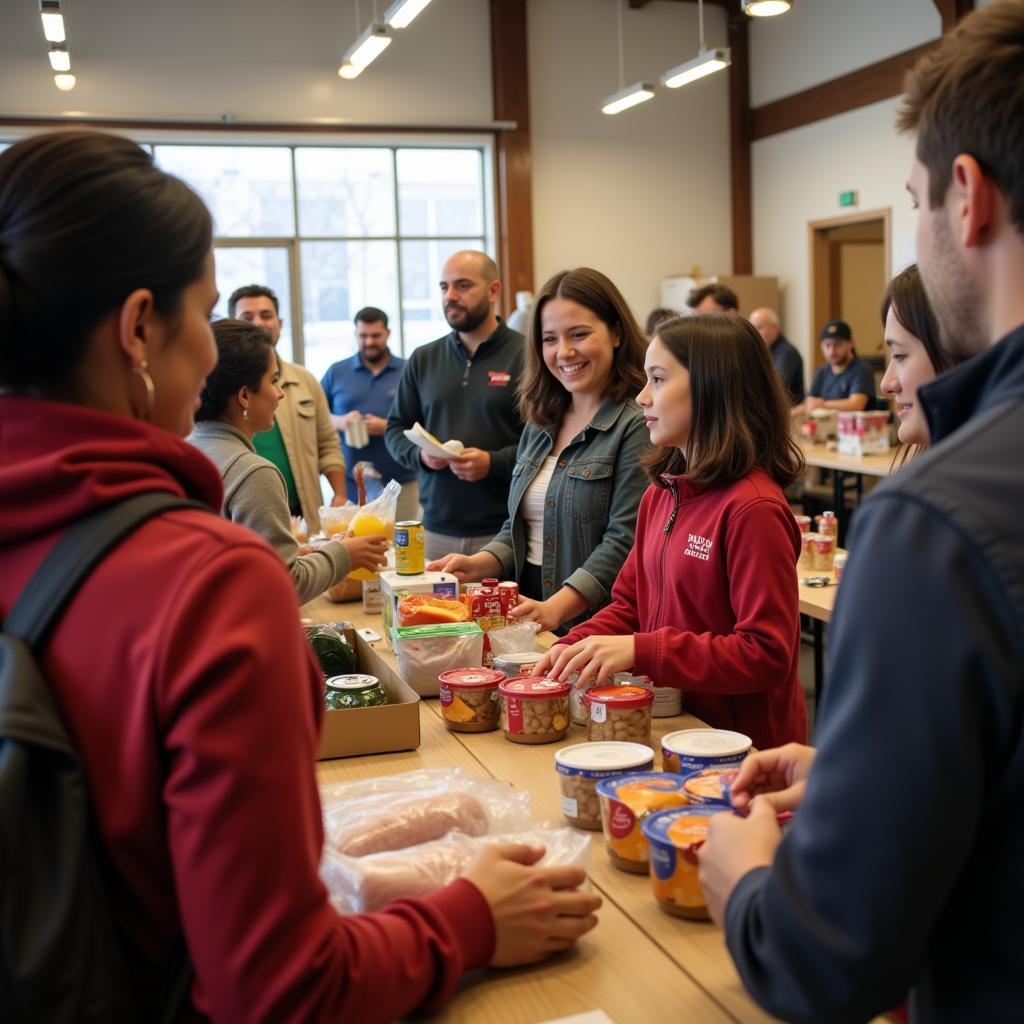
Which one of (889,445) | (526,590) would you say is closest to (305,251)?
(889,445)

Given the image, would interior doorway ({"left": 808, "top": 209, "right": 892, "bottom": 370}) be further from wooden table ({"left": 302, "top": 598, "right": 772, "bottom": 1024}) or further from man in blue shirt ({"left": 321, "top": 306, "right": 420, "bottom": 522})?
wooden table ({"left": 302, "top": 598, "right": 772, "bottom": 1024})

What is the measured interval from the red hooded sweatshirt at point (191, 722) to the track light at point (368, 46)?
647cm

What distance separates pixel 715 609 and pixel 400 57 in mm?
8880

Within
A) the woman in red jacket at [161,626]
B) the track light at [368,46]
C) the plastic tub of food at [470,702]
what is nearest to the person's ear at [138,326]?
the woman in red jacket at [161,626]

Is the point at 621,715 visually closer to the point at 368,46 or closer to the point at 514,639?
the point at 514,639

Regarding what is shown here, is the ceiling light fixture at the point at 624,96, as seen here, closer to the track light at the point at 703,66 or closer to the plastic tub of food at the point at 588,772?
the track light at the point at 703,66

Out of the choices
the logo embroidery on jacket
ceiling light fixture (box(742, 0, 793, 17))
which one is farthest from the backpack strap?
ceiling light fixture (box(742, 0, 793, 17))

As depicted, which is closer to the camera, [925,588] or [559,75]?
[925,588]

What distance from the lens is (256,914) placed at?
0.84m

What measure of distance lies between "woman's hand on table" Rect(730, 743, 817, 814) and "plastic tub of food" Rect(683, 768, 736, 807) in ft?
0.10

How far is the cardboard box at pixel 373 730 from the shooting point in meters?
1.88

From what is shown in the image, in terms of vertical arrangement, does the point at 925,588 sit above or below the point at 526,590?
above

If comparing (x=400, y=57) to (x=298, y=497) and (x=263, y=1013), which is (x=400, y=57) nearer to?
(x=298, y=497)

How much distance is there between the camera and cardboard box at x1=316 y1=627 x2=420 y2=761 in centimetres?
188
